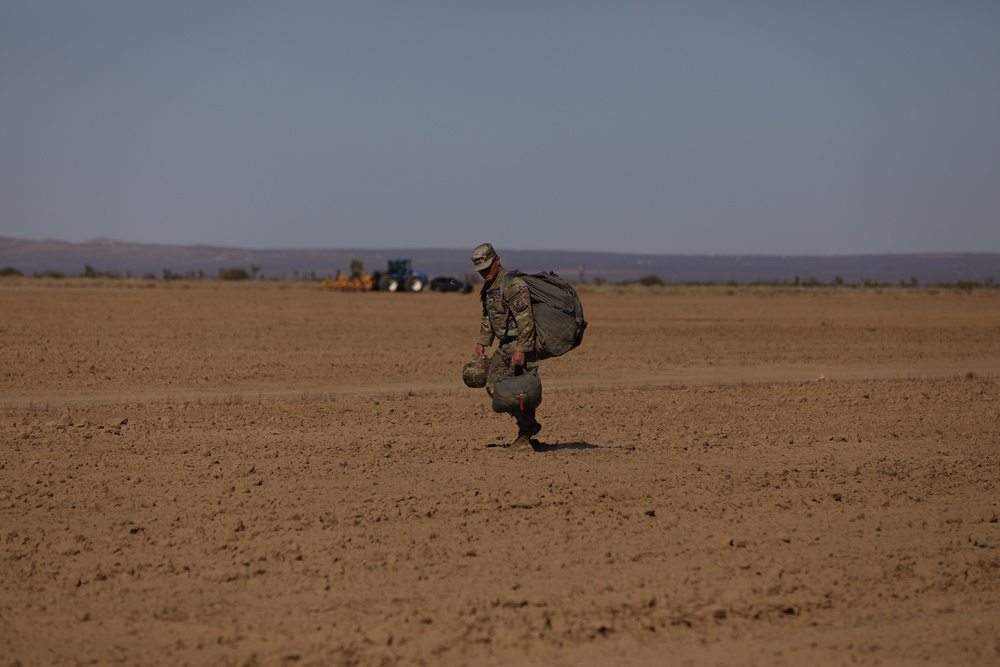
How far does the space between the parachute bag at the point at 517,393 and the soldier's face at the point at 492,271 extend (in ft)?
2.84

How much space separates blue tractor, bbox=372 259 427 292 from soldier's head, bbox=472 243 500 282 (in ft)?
167

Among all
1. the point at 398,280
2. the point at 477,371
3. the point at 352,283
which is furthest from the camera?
the point at 352,283

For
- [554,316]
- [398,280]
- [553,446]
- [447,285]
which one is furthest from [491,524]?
[447,285]

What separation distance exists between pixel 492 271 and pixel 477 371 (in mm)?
890

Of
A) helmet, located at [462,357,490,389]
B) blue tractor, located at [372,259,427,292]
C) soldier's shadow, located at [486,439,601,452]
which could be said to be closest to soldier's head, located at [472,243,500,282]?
helmet, located at [462,357,490,389]

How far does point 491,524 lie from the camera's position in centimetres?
873

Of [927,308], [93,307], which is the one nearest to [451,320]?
[93,307]

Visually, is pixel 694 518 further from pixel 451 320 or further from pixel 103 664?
pixel 451 320

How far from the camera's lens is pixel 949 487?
10500 mm

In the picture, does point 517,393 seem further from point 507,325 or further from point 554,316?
point 554,316

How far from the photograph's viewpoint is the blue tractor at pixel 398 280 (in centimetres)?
6172

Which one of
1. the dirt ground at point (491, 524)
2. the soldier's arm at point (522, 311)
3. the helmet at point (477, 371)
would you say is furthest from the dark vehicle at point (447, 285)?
the soldier's arm at point (522, 311)

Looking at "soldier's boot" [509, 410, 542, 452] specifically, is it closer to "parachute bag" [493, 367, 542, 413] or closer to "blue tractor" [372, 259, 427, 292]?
"parachute bag" [493, 367, 542, 413]

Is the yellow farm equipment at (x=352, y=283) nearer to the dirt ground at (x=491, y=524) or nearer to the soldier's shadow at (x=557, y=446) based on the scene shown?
the dirt ground at (x=491, y=524)
